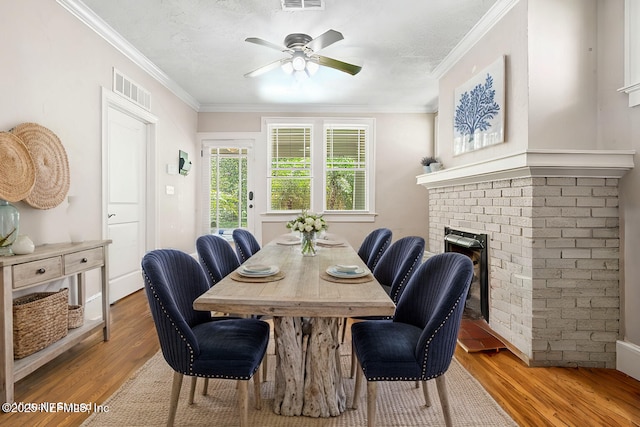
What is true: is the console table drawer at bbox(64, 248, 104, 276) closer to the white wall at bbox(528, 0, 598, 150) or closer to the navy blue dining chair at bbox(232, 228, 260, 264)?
the navy blue dining chair at bbox(232, 228, 260, 264)

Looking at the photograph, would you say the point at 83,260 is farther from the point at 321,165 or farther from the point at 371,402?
the point at 321,165

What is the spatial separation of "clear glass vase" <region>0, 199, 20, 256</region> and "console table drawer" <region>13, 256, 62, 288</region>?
15cm

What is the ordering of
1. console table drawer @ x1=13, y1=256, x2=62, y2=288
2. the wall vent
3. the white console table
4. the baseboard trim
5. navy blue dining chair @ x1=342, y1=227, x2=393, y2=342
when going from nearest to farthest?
the white console table, console table drawer @ x1=13, y1=256, x2=62, y2=288, the baseboard trim, navy blue dining chair @ x1=342, y1=227, x2=393, y2=342, the wall vent

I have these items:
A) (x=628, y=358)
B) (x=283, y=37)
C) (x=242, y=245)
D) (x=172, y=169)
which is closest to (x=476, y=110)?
(x=283, y=37)

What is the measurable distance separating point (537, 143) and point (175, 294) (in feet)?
8.24

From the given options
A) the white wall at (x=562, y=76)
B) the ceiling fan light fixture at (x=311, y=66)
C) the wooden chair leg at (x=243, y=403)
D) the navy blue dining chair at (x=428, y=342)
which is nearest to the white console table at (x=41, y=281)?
the wooden chair leg at (x=243, y=403)

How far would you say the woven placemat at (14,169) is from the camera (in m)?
2.07

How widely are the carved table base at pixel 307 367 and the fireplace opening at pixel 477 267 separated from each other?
1.76 meters

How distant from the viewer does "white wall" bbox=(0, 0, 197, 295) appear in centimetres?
229

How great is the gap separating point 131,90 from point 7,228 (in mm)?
2221

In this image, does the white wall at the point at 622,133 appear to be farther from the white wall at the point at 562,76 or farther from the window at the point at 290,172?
the window at the point at 290,172

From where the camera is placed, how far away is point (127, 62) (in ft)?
12.0

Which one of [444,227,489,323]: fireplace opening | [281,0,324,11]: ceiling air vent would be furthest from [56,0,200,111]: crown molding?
[444,227,489,323]: fireplace opening

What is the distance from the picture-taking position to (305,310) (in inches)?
54.5
